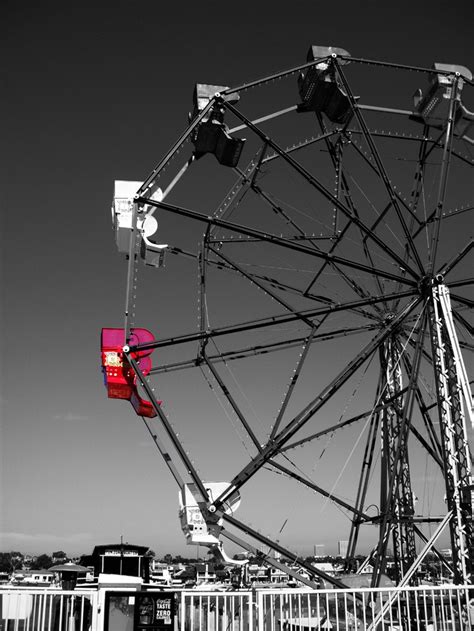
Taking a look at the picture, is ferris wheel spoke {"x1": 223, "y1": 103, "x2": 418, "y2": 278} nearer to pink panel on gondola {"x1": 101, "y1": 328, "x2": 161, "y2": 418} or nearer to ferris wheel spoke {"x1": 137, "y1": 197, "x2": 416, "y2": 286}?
ferris wheel spoke {"x1": 137, "y1": 197, "x2": 416, "y2": 286}

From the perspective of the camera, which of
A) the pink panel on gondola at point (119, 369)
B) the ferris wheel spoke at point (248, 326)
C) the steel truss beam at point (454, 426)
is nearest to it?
the steel truss beam at point (454, 426)

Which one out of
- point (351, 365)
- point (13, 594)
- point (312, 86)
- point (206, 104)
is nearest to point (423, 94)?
point (312, 86)

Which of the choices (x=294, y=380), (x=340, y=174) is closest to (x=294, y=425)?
(x=294, y=380)

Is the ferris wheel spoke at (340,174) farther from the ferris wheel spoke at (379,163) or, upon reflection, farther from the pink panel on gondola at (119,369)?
the pink panel on gondola at (119,369)

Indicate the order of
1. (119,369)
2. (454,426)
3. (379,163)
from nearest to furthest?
1. (454,426)
2. (379,163)
3. (119,369)

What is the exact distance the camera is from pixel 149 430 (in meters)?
15.3

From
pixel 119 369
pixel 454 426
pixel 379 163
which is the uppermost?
pixel 379 163

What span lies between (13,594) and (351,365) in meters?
8.94

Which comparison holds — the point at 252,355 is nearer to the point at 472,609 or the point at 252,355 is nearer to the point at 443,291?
the point at 443,291

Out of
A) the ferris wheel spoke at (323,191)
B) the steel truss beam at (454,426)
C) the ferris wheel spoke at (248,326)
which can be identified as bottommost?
the steel truss beam at (454,426)

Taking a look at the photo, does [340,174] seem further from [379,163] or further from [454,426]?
[454,426]

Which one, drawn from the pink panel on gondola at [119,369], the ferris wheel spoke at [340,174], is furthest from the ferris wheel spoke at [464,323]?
the pink panel on gondola at [119,369]

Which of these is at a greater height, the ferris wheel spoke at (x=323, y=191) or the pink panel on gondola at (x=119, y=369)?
the ferris wheel spoke at (x=323, y=191)

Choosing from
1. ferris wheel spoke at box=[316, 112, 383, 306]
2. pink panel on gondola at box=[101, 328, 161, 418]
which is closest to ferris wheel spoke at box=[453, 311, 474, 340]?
ferris wheel spoke at box=[316, 112, 383, 306]
